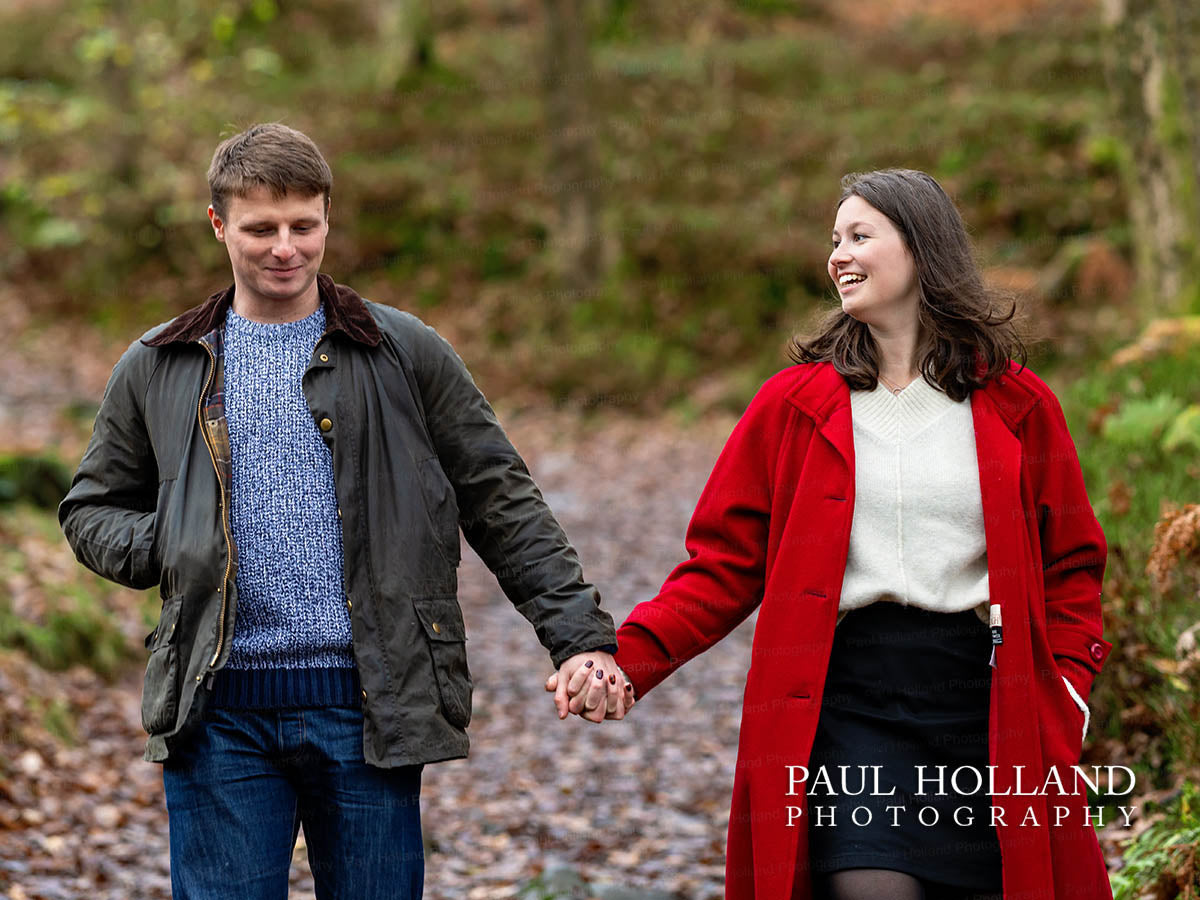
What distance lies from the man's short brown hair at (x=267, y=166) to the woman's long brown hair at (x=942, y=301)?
1340 mm

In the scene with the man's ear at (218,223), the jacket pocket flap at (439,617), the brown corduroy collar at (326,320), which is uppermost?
Answer: the man's ear at (218,223)

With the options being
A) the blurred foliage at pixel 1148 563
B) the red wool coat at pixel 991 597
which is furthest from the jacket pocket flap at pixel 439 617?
the blurred foliage at pixel 1148 563

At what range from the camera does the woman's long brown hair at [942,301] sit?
3.33 m

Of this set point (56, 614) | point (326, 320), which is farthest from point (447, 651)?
point (56, 614)

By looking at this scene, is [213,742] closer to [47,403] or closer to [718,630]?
[718,630]

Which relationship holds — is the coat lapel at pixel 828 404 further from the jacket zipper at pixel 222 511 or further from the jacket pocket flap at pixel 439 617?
the jacket zipper at pixel 222 511

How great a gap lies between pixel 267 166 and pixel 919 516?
1739 mm

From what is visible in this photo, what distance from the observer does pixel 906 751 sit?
10.2 ft

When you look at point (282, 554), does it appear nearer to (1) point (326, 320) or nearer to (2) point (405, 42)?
(1) point (326, 320)

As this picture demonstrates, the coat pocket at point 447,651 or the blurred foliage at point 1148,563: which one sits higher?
the blurred foliage at point 1148,563

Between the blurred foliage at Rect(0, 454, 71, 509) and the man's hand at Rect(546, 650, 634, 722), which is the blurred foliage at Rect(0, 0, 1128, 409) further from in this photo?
the man's hand at Rect(546, 650, 634, 722)

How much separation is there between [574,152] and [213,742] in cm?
1551

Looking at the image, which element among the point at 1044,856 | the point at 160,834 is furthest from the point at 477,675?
the point at 1044,856

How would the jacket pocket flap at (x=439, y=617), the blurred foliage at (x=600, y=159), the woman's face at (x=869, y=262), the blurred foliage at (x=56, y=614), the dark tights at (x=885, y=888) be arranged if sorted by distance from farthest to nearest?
the blurred foliage at (x=600, y=159) < the blurred foliage at (x=56, y=614) < the woman's face at (x=869, y=262) < the jacket pocket flap at (x=439, y=617) < the dark tights at (x=885, y=888)
